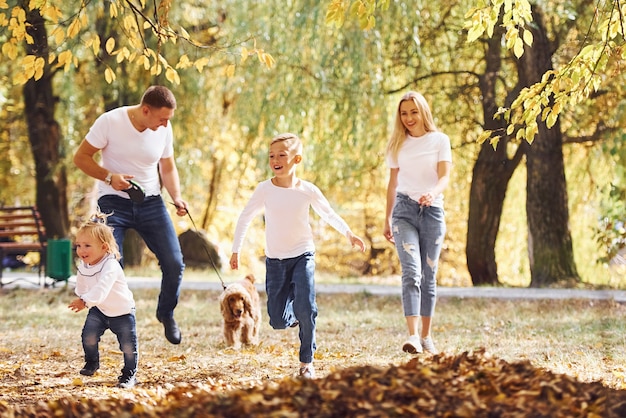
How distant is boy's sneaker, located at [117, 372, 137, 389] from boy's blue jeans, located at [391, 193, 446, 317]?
6.37ft

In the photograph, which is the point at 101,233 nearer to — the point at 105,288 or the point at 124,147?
the point at 105,288

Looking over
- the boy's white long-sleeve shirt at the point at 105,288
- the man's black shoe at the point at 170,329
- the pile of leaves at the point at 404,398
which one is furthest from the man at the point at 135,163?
the pile of leaves at the point at 404,398

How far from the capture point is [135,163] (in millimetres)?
6367

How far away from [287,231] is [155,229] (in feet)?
3.57

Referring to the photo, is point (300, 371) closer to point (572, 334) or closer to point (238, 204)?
point (572, 334)

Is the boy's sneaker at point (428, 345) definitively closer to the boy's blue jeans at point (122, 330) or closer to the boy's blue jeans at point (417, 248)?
the boy's blue jeans at point (417, 248)

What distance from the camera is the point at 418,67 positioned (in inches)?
554

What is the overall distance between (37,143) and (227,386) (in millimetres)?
12793

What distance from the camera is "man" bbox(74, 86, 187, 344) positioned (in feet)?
20.3

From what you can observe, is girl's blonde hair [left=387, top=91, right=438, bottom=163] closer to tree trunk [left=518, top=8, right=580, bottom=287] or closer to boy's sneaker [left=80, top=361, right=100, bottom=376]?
boy's sneaker [left=80, top=361, right=100, bottom=376]

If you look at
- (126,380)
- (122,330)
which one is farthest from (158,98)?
(126,380)

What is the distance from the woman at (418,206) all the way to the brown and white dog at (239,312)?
4.36 feet

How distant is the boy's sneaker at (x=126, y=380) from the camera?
547cm

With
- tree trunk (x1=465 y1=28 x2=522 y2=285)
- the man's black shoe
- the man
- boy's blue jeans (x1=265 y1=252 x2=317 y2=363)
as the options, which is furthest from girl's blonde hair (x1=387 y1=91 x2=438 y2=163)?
tree trunk (x1=465 y1=28 x2=522 y2=285)
